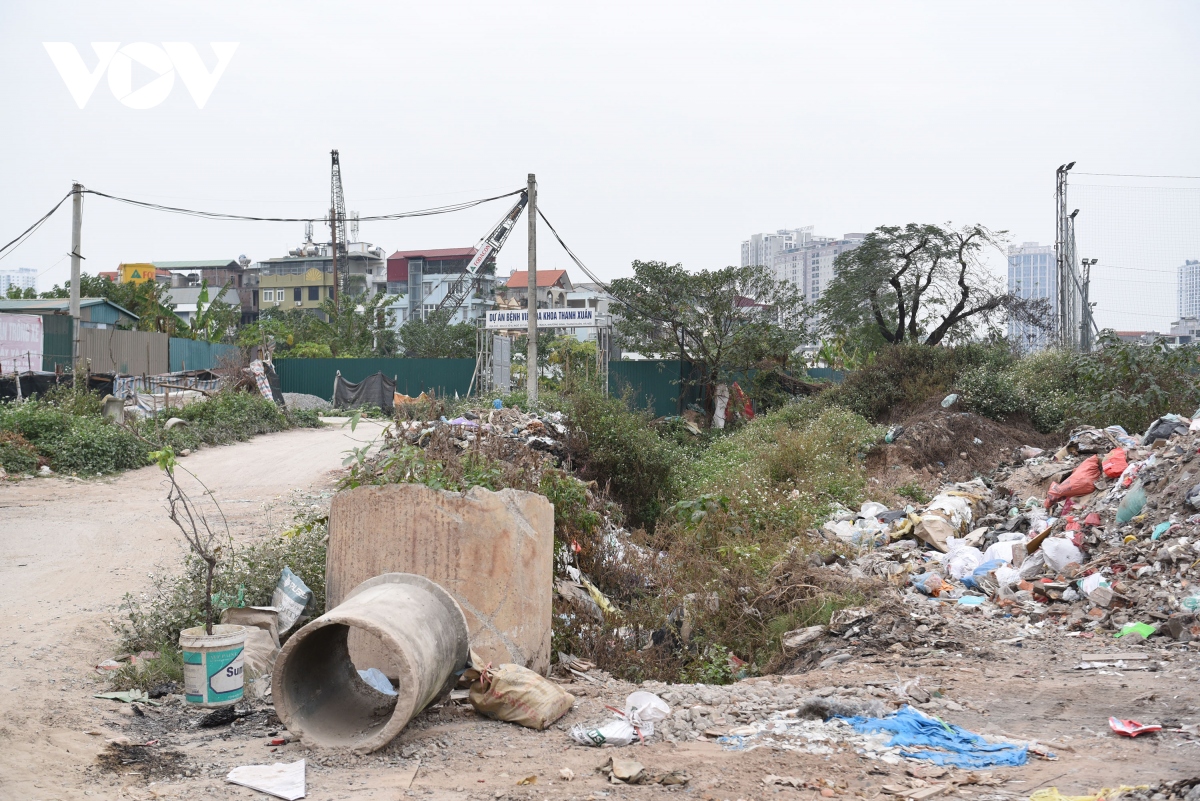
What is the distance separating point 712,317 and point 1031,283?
1308cm

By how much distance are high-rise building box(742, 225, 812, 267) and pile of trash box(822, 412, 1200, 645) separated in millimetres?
62720

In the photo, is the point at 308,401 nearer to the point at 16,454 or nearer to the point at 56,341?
the point at 56,341

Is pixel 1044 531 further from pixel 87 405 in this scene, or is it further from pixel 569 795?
pixel 87 405

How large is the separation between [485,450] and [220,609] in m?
1.91

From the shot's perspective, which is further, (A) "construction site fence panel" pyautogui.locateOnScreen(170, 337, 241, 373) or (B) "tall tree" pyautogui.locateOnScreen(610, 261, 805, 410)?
(A) "construction site fence panel" pyautogui.locateOnScreen(170, 337, 241, 373)

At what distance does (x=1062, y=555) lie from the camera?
6.43 m

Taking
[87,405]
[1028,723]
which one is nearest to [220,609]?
[1028,723]

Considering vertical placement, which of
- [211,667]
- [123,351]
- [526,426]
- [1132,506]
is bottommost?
[211,667]

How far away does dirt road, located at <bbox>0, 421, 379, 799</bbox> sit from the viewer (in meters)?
3.43

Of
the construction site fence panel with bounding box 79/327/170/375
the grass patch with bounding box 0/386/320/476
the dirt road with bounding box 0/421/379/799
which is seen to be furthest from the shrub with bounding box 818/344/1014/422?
the construction site fence panel with bounding box 79/327/170/375

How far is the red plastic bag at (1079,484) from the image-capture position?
7844 mm

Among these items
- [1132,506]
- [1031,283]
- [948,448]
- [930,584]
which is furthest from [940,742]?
[1031,283]

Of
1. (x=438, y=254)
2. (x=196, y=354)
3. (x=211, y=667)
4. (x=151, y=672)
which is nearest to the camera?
(x=211, y=667)

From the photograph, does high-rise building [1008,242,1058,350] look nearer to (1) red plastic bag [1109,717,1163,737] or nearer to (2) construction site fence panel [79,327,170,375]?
(1) red plastic bag [1109,717,1163,737]
